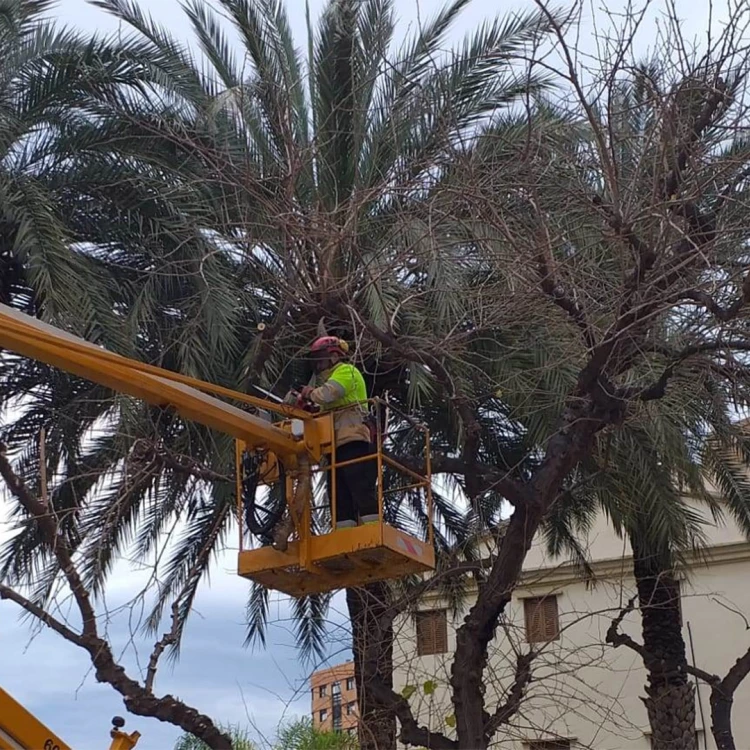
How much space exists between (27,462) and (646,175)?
7440mm

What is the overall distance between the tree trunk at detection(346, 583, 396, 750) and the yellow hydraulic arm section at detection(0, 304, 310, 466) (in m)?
1.88

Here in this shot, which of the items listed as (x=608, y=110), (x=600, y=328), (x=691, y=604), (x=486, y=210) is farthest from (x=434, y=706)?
(x=691, y=604)

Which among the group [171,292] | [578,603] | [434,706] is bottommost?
[434,706]

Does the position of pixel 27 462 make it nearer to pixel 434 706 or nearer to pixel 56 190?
pixel 56 190

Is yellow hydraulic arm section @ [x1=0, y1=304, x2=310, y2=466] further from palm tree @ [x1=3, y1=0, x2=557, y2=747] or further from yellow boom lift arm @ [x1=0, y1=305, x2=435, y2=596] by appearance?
palm tree @ [x1=3, y1=0, x2=557, y2=747]

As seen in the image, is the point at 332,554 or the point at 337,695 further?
the point at 337,695

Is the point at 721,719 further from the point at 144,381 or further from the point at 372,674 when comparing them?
the point at 144,381

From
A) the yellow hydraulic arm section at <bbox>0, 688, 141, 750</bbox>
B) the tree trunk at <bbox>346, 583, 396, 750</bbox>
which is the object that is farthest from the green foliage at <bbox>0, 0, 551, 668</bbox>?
the yellow hydraulic arm section at <bbox>0, 688, 141, 750</bbox>

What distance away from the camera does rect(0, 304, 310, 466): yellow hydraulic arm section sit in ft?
24.6

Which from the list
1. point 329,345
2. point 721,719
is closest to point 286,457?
point 329,345

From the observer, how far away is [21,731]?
22.0 feet

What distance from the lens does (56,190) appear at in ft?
40.4

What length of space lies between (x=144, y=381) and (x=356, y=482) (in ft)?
4.81

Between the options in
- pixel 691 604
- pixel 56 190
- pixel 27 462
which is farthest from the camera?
pixel 691 604
